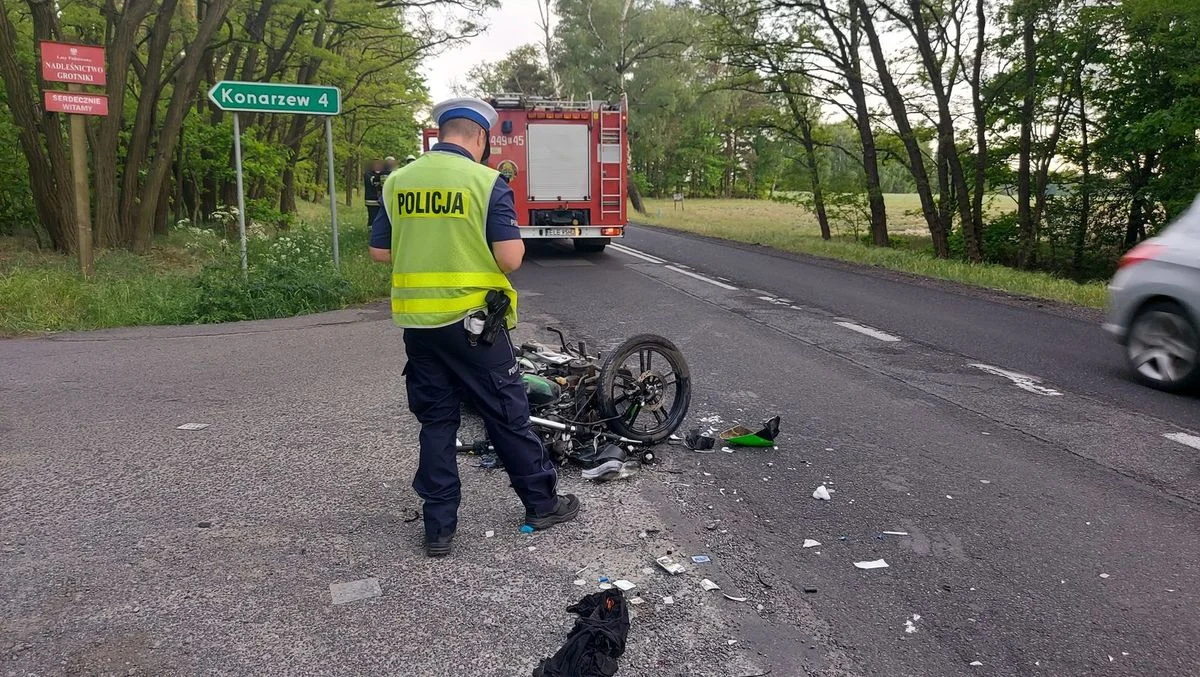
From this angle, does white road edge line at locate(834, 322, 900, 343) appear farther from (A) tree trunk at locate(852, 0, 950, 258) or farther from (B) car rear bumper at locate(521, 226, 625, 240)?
(A) tree trunk at locate(852, 0, 950, 258)

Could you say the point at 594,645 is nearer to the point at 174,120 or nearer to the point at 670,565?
the point at 670,565

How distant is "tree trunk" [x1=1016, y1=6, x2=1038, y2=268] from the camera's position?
16.8m

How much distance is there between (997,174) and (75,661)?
22330mm

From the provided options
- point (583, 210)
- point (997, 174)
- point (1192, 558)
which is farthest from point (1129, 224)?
point (1192, 558)

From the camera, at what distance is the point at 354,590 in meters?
3.35

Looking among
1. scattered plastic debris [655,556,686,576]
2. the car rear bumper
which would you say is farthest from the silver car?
the car rear bumper

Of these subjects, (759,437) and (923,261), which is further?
(923,261)

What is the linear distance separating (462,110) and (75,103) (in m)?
9.34

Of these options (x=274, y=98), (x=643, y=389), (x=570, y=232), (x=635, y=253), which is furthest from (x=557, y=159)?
(x=643, y=389)

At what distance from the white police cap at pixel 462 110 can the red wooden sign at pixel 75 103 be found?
9.01m

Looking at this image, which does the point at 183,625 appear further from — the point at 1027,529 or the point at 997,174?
the point at 997,174

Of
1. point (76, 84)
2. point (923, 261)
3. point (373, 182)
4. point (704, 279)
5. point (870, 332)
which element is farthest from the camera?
point (923, 261)

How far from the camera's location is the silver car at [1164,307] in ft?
21.5

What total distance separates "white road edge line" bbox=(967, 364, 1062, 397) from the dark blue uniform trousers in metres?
4.81
